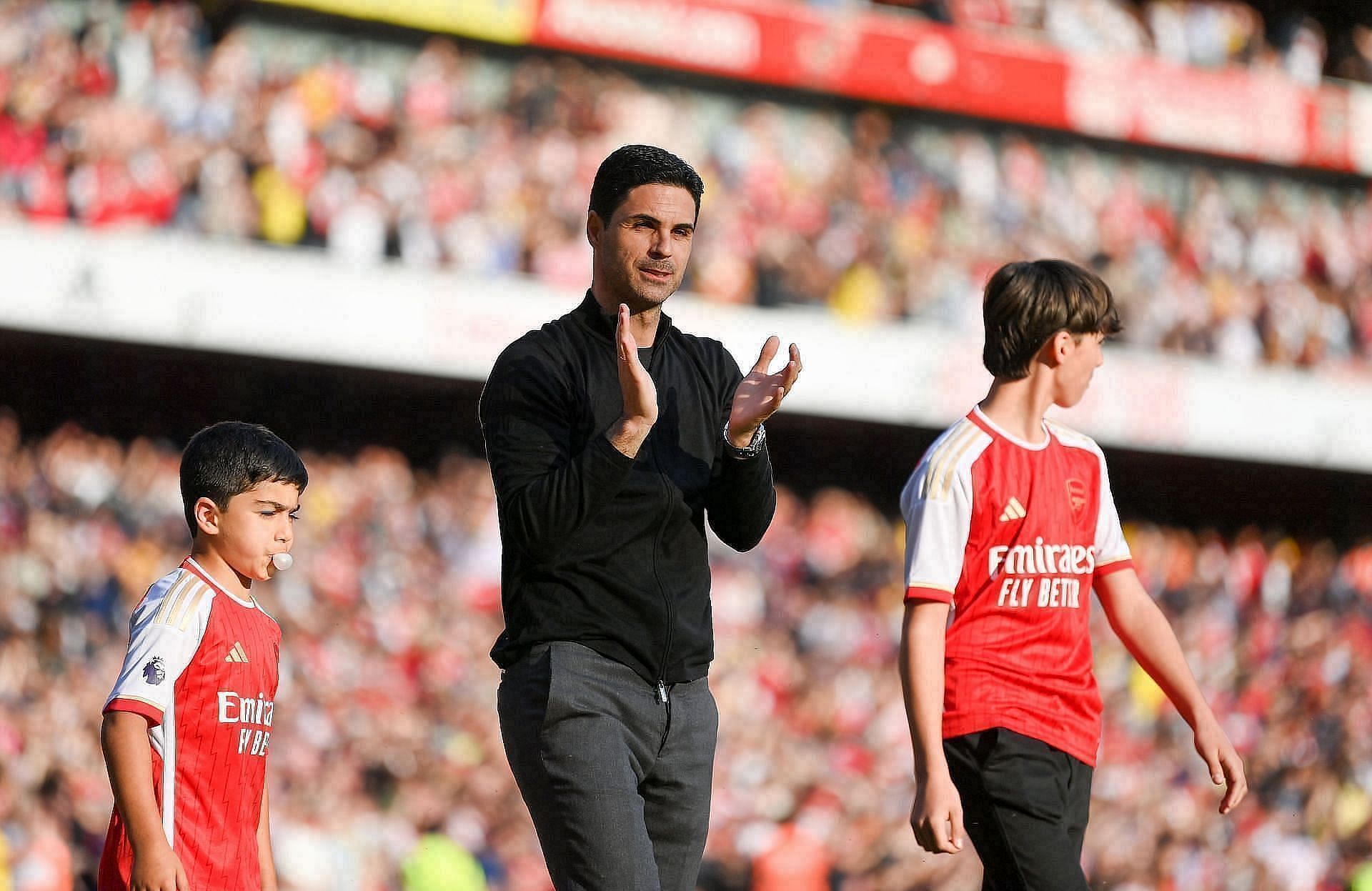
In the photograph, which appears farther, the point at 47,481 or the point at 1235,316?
the point at 1235,316

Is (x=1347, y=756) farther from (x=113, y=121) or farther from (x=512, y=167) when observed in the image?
(x=113, y=121)

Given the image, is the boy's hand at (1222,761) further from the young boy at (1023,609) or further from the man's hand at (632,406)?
the man's hand at (632,406)

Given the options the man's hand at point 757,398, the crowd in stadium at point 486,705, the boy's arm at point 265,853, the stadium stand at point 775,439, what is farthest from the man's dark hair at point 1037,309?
the crowd in stadium at point 486,705

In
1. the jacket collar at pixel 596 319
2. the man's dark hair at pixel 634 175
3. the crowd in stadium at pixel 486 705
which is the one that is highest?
the man's dark hair at pixel 634 175

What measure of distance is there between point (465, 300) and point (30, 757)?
4177 mm

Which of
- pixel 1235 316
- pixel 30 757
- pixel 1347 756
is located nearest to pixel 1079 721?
pixel 30 757

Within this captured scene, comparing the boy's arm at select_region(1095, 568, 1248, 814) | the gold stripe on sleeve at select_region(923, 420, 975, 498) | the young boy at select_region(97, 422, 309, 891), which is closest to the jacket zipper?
the gold stripe on sleeve at select_region(923, 420, 975, 498)

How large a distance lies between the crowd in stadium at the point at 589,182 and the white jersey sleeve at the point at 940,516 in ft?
27.0

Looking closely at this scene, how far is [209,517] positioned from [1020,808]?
162 centimetres

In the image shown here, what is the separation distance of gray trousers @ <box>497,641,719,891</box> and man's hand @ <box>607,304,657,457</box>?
1.22ft

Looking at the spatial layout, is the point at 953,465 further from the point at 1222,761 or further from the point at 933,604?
the point at 1222,761

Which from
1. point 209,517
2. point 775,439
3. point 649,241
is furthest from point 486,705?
point 649,241

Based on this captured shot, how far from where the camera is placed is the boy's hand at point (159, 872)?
8.82 feet

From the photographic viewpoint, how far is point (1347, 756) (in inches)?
493
